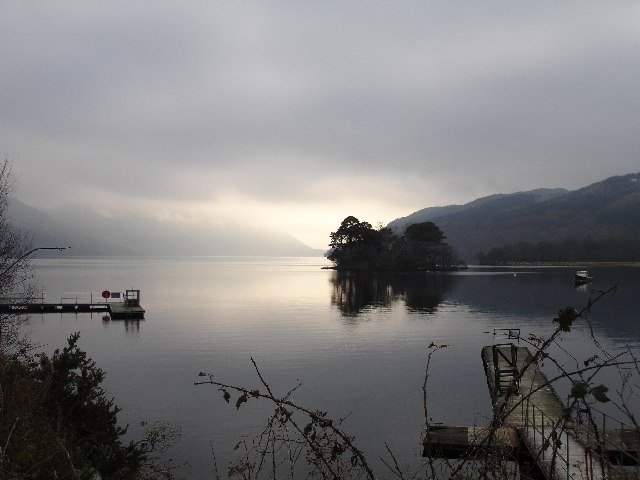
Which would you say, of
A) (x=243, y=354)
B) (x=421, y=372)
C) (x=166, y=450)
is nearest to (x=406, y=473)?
(x=166, y=450)

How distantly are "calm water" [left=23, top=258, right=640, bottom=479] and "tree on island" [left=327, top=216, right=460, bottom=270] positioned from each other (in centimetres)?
8450

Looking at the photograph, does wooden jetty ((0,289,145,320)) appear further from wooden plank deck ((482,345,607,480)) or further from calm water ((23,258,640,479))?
wooden plank deck ((482,345,607,480))

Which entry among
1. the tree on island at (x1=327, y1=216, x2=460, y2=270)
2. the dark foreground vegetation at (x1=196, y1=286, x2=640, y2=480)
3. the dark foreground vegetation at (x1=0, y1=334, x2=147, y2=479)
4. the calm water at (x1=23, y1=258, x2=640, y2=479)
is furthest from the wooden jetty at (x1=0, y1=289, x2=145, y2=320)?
the tree on island at (x1=327, y1=216, x2=460, y2=270)

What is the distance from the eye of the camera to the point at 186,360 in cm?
Result: 3309

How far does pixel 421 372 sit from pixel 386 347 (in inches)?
332

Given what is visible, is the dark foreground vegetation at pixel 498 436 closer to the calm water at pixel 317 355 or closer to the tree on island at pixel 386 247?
the calm water at pixel 317 355

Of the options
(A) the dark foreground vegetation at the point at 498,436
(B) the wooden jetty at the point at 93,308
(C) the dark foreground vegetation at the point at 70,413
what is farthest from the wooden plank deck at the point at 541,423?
(B) the wooden jetty at the point at 93,308

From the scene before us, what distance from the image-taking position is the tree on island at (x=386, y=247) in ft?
517

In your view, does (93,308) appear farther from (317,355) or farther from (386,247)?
(386,247)

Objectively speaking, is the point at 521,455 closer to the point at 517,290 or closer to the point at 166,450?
the point at 166,450

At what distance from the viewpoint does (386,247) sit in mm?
164625

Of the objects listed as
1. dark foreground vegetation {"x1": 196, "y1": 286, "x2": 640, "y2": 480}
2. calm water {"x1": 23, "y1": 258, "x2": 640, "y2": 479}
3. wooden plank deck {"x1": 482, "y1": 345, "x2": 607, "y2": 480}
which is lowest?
calm water {"x1": 23, "y1": 258, "x2": 640, "y2": 479}

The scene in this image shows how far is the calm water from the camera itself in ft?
68.6

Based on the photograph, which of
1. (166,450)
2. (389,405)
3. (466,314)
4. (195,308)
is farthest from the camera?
(195,308)
